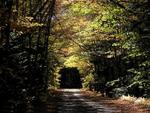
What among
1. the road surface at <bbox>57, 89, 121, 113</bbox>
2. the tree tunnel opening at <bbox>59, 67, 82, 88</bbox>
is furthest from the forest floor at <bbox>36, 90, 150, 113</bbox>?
the tree tunnel opening at <bbox>59, 67, 82, 88</bbox>

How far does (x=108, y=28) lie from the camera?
76.4ft

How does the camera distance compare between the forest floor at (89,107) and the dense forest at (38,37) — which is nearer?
the dense forest at (38,37)

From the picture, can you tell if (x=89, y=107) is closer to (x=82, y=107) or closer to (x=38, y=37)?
(x=82, y=107)

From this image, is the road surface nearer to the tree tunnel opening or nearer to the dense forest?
the dense forest

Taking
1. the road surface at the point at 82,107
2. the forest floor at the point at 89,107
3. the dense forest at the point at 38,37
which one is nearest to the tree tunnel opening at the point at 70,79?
the dense forest at the point at 38,37

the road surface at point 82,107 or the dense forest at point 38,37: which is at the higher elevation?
the dense forest at point 38,37

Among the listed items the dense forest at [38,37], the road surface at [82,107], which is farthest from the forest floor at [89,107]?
the dense forest at [38,37]

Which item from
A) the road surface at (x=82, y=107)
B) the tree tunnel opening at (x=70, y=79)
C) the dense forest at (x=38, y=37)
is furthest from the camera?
the tree tunnel opening at (x=70, y=79)

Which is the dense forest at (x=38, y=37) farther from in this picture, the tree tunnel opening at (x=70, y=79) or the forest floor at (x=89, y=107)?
the tree tunnel opening at (x=70, y=79)

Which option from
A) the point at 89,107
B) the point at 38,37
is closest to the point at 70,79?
the point at 38,37

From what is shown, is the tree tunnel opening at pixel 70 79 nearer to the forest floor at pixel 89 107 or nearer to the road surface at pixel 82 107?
the road surface at pixel 82 107

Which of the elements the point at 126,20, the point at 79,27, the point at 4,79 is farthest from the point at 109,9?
the point at 79,27

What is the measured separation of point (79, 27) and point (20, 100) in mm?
21058

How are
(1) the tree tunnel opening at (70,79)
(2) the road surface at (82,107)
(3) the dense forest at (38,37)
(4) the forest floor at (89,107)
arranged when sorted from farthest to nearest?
(1) the tree tunnel opening at (70,79) → (4) the forest floor at (89,107) → (2) the road surface at (82,107) → (3) the dense forest at (38,37)
